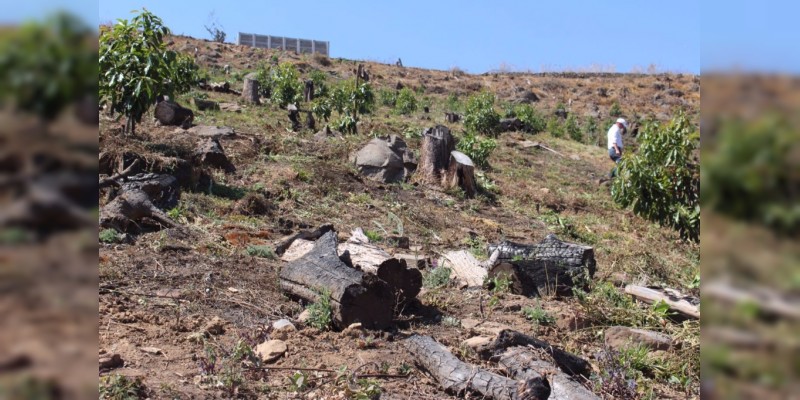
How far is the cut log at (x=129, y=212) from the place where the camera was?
6090mm

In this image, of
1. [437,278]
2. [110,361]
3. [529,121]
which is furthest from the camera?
[529,121]

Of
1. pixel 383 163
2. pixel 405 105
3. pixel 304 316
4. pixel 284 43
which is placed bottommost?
→ pixel 304 316

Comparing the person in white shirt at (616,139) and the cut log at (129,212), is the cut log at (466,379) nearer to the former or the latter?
the cut log at (129,212)

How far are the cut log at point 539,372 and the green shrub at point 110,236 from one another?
3358 millimetres

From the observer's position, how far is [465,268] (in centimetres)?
636

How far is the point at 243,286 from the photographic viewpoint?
209 inches

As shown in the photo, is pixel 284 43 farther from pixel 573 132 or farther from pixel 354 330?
pixel 354 330

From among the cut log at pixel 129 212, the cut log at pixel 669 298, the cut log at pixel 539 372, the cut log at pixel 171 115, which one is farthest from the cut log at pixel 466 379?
the cut log at pixel 171 115

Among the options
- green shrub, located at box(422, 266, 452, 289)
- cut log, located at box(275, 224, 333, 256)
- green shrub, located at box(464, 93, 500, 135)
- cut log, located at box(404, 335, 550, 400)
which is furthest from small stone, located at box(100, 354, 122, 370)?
green shrub, located at box(464, 93, 500, 135)

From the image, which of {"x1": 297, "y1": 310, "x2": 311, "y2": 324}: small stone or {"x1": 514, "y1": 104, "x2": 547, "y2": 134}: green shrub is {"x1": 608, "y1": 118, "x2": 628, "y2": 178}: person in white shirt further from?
{"x1": 297, "y1": 310, "x2": 311, "y2": 324}: small stone

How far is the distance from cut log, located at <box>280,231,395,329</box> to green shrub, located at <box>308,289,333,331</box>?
3cm

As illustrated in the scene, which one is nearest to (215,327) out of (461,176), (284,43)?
(461,176)

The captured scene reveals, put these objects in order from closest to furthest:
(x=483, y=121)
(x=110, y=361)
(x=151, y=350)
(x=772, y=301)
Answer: (x=772, y=301) → (x=110, y=361) → (x=151, y=350) → (x=483, y=121)

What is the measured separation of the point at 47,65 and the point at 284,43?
119 ft
